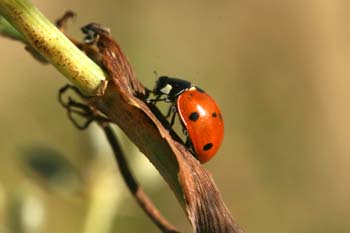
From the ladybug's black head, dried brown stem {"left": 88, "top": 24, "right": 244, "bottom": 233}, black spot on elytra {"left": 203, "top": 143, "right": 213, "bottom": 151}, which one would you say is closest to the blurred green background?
the ladybug's black head

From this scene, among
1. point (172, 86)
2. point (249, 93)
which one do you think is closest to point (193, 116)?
point (172, 86)

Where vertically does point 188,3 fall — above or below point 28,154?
above

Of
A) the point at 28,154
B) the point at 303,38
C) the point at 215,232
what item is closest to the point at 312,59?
the point at 303,38

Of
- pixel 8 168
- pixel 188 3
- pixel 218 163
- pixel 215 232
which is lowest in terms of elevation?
pixel 218 163

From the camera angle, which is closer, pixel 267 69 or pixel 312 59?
pixel 267 69

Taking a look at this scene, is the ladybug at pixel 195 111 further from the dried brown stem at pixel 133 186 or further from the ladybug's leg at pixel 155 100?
the dried brown stem at pixel 133 186

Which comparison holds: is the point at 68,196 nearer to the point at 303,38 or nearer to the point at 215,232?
the point at 215,232

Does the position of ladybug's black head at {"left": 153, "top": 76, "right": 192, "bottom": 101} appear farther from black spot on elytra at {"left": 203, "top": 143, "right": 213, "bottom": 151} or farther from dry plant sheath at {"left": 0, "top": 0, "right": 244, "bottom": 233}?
dry plant sheath at {"left": 0, "top": 0, "right": 244, "bottom": 233}
